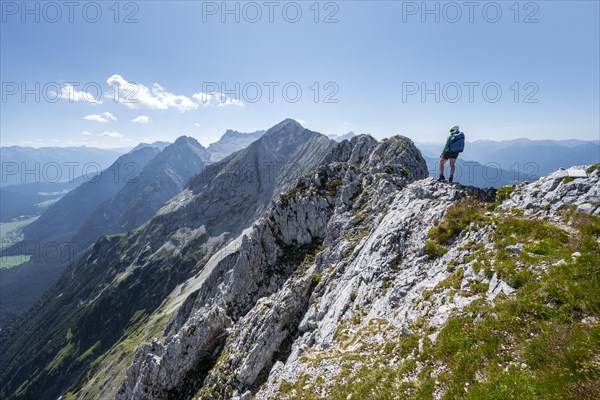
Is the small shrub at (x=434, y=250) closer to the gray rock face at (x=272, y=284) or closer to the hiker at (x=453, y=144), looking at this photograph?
the hiker at (x=453, y=144)

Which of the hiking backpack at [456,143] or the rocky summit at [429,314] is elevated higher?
the hiking backpack at [456,143]

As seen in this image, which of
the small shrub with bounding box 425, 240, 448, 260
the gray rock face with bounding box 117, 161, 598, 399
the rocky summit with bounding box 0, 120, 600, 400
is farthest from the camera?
the small shrub with bounding box 425, 240, 448, 260

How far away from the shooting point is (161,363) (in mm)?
40250

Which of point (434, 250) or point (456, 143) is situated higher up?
point (456, 143)

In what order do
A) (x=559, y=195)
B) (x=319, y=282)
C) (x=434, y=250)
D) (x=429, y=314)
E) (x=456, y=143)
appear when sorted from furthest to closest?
(x=319, y=282) → (x=456, y=143) → (x=434, y=250) → (x=559, y=195) → (x=429, y=314)

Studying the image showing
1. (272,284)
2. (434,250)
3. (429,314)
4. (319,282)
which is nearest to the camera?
(429,314)

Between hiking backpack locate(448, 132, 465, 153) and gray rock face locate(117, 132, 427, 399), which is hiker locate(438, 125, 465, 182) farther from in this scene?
gray rock face locate(117, 132, 427, 399)

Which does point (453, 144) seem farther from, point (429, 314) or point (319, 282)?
point (319, 282)

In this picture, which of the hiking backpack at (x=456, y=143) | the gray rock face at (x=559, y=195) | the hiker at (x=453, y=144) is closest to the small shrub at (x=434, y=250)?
the gray rock face at (x=559, y=195)

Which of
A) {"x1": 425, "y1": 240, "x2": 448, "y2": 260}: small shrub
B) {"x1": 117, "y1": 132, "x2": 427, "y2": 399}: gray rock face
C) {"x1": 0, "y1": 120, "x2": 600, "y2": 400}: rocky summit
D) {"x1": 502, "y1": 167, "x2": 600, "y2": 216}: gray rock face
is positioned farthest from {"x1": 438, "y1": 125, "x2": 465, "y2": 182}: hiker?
{"x1": 117, "y1": 132, "x2": 427, "y2": 399}: gray rock face

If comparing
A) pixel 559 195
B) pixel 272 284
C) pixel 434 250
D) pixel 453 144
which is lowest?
pixel 272 284

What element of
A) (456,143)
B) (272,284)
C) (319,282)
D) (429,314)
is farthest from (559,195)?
(272,284)

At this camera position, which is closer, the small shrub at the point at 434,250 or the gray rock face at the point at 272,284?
the small shrub at the point at 434,250

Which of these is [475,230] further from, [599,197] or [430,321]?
[430,321]
